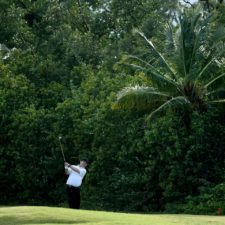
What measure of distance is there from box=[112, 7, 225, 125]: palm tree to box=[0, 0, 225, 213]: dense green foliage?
0.28 metres

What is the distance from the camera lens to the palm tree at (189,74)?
83.3 feet

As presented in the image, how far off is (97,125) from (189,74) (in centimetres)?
475

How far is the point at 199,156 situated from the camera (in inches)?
1010

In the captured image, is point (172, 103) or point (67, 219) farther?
point (172, 103)

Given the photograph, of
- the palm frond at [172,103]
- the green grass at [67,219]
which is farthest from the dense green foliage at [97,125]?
the green grass at [67,219]

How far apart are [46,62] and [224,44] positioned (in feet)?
36.4

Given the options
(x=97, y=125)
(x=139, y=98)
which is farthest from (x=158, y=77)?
(x=97, y=125)

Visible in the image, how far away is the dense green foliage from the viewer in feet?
84.0

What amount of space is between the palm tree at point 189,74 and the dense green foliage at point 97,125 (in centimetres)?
28

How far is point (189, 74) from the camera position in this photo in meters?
25.3

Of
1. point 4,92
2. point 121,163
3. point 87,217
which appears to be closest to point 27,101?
point 4,92

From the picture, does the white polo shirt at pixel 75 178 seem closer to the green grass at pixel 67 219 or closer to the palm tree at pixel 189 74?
the green grass at pixel 67 219

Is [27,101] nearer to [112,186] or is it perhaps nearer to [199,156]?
[112,186]

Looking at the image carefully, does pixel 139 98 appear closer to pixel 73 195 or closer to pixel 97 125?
pixel 97 125
